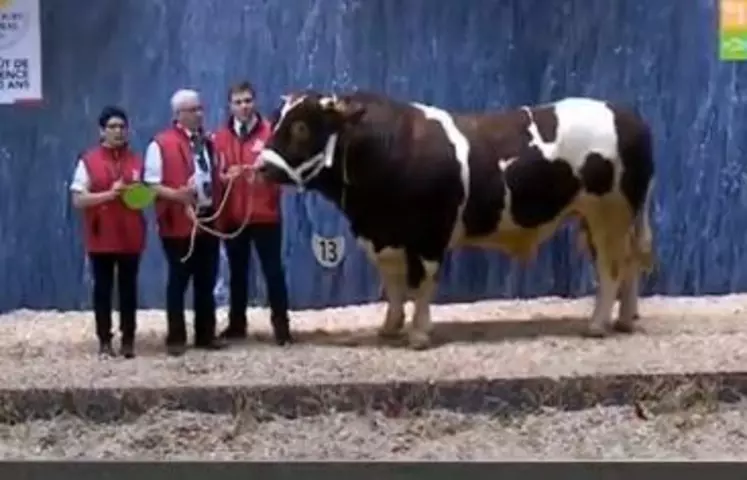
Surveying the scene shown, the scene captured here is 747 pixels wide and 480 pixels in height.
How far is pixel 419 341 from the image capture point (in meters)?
6.35

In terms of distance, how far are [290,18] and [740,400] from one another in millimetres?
2708

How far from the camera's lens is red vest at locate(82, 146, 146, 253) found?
20.3 ft

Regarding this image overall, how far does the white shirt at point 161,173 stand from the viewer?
6.25 metres

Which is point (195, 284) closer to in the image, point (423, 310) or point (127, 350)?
point (127, 350)

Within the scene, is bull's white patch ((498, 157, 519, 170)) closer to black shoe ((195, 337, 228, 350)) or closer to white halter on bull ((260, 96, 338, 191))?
white halter on bull ((260, 96, 338, 191))

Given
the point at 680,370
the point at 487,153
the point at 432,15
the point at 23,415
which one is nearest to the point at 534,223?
the point at 487,153

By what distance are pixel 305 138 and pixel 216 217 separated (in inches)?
17.1

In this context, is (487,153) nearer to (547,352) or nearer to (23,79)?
(547,352)

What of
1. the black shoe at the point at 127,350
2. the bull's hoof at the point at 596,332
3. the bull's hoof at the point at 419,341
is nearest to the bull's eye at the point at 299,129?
the bull's hoof at the point at 419,341

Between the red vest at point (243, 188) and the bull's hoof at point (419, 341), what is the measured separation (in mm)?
651

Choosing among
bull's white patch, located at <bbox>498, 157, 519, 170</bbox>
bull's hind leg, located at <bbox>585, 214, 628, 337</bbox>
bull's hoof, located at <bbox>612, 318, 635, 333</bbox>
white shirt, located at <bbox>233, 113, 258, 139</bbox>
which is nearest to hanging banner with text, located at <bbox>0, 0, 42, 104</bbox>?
white shirt, located at <bbox>233, 113, 258, 139</bbox>

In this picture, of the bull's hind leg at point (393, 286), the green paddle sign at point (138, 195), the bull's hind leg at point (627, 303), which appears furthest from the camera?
the bull's hind leg at point (627, 303)

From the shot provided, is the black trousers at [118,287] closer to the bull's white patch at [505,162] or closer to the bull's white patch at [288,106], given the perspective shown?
the bull's white patch at [288,106]

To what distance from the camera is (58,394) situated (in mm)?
5777
